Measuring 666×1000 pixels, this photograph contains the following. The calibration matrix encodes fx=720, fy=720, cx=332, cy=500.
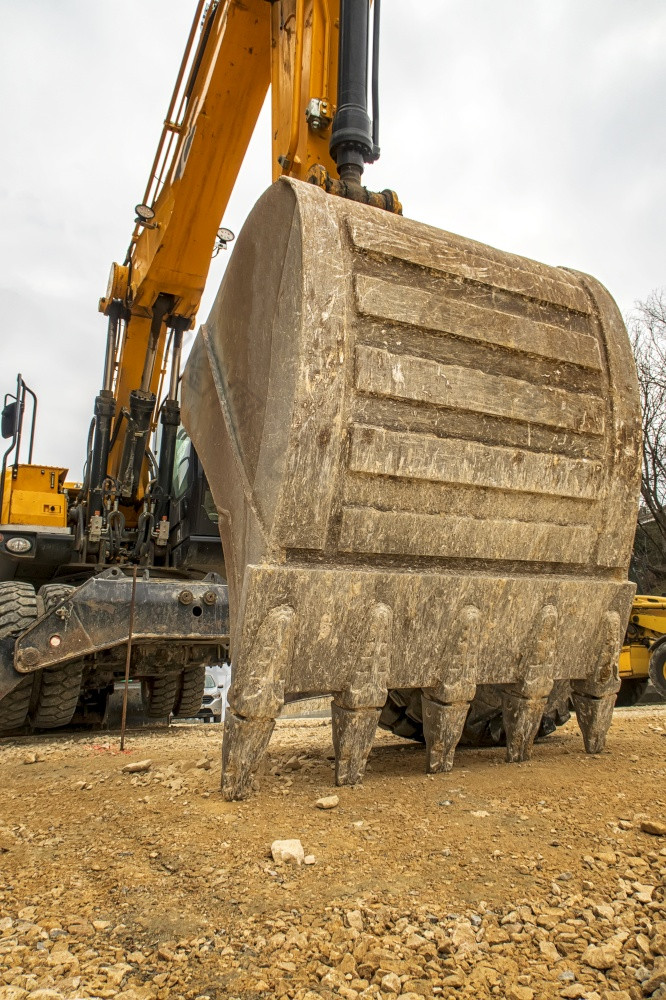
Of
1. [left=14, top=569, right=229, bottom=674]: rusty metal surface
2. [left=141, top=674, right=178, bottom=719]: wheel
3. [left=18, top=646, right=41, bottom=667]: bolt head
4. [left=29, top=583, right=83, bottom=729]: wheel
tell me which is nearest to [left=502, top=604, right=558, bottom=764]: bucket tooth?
[left=14, top=569, right=229, bottom=674]: rusty metal surface

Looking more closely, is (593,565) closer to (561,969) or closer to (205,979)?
(561,969)

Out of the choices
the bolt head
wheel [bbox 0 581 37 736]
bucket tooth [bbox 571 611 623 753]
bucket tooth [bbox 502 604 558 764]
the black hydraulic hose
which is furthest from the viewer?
wheel [bbox 0 581 37 736]

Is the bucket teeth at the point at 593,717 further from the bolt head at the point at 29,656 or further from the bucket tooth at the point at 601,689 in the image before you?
the bolt head at the point at 29,656

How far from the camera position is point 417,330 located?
7.34 ft

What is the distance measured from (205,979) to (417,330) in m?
1.75

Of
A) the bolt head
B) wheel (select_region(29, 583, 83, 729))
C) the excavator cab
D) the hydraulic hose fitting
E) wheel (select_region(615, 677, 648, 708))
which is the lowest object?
wheel (select_region(615, 677, 648, 708))

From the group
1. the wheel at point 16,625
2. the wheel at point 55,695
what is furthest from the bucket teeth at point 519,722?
the wheel at point 55,695

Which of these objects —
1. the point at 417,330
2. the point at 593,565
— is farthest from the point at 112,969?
the point at 593,565

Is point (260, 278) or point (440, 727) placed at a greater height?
point (260, 278)

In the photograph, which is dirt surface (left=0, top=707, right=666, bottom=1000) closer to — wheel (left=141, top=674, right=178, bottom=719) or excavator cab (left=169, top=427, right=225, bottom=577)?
excavator cab (left=169, top=427, right=225, bottom=577)

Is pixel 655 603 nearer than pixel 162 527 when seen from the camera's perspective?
No

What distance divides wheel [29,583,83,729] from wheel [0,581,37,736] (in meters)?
0.10

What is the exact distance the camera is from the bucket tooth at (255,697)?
6.51 ft

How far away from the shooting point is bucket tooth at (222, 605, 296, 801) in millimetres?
1984
